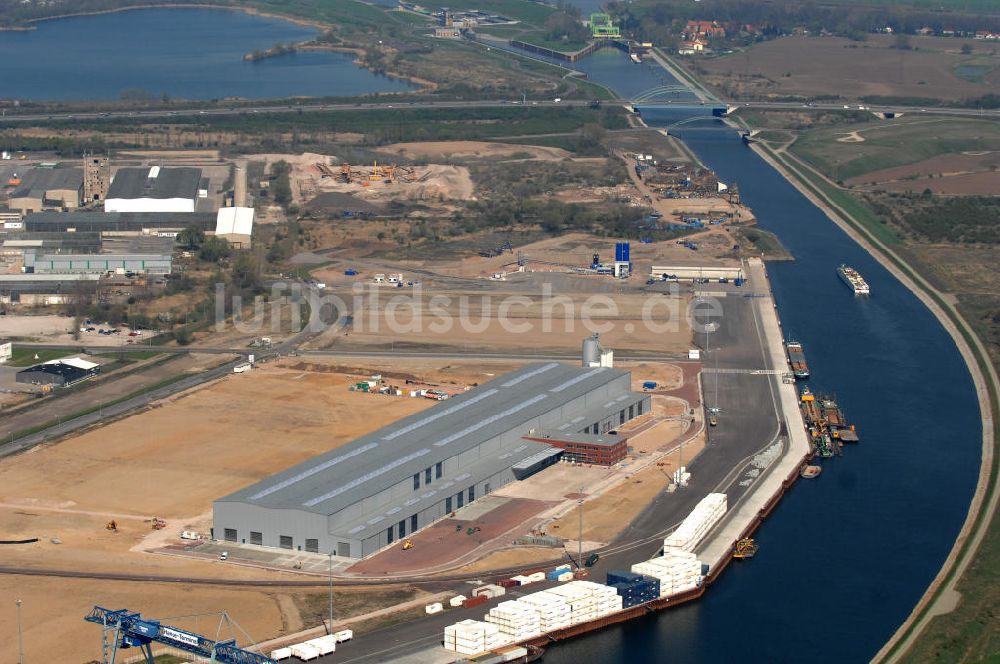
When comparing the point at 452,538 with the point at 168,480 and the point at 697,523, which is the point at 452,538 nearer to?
the point at 697,523

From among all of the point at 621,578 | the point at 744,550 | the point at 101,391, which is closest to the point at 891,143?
the point at 101,391

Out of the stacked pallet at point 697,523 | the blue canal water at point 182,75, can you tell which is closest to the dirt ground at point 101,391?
the stacked pallet at point 697,523

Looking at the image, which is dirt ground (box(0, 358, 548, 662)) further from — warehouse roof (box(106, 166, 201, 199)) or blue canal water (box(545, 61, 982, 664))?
warehouse roof (box(106, 166, 201, 199))

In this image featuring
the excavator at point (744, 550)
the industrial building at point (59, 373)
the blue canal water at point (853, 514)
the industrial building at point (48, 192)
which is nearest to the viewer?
the blue canal water at point (853, 514)

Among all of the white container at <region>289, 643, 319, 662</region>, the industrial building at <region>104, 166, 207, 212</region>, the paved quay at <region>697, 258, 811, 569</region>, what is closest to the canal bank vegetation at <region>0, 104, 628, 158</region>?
the industrial building at <region>104, 166, 207, 212</region>

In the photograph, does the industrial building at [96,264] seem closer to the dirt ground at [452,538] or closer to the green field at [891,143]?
the dirt ground at [452,538]

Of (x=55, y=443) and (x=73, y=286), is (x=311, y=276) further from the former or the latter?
(x=55, y=443)
